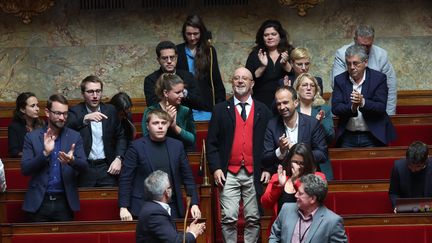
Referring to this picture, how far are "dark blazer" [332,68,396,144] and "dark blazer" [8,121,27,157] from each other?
2316mm

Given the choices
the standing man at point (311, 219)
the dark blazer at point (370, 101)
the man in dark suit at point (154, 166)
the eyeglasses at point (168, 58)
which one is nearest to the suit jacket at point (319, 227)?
the standing man at point (311, 219)

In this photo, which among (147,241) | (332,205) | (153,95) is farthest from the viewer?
(153,95)

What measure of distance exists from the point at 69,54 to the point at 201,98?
8.42 feet

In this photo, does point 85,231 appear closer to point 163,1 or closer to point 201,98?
point 201,98

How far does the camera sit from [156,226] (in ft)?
22.9

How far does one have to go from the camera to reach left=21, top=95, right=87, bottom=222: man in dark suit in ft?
27.1

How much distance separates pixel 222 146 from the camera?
880 centimetres

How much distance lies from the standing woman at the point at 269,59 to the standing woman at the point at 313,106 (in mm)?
1065

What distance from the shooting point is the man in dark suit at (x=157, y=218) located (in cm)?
696

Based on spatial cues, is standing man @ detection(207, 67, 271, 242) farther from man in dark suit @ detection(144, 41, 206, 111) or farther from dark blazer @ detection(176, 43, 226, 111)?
dark blazer @ detection(176, 43, 226, 111)

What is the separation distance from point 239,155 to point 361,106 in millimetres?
946

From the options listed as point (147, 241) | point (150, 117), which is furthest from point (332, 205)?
point (147, 241)

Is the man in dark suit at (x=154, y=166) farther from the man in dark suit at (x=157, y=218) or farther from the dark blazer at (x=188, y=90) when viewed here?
the dark blazer at (x=188, y=90)

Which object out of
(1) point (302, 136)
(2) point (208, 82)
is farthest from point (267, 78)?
(1) point (302, 136)
